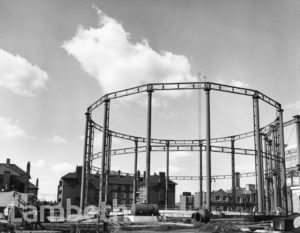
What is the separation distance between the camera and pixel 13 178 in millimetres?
67125

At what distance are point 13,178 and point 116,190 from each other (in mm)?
21808

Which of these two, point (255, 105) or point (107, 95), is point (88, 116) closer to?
point (107, 95)

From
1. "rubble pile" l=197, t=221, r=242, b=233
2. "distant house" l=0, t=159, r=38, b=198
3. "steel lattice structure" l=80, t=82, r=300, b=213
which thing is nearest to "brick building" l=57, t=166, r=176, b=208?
"distant house" l=0, t=159, r=38, b=198

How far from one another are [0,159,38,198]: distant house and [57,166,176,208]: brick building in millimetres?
7869

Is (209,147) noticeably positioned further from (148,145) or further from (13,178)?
(13,178)

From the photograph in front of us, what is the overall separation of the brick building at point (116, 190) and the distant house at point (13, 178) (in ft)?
25.8

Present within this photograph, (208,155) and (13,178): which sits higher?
(208,155)

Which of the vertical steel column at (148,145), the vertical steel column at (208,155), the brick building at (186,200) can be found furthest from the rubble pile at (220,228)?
the brick building at (186,200)

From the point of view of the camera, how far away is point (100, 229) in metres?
20.0

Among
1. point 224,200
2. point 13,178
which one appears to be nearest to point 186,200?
point 224,200

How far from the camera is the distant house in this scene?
64812mm

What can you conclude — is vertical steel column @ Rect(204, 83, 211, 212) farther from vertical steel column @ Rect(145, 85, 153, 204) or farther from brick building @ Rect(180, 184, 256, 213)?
brick building @ Rect(180, 184, 256, 213)

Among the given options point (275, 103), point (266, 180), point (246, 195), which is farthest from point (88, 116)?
point (246, 195)

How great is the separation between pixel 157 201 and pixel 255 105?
1893 inches
